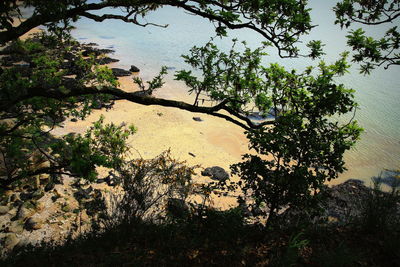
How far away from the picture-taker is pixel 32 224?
26.9ft

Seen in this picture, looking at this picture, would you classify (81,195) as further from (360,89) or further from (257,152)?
(360,89)

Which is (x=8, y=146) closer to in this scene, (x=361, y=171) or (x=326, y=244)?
(x=326, y=244)

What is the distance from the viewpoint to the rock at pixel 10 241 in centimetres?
726

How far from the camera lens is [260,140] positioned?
4855 millimetres

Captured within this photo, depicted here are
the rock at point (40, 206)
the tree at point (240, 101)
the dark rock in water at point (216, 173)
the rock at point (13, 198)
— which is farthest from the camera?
the dark rock in water at point (216, 173)

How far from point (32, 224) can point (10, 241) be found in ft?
2.60

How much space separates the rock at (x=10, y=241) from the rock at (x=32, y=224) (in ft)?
1.59

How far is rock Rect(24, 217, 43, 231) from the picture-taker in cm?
816

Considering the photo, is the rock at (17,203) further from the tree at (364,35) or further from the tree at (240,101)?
the tree at (364,35)

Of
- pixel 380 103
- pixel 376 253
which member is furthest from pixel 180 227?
pixel 380 103

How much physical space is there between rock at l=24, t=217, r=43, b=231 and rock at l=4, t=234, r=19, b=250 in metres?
0.48

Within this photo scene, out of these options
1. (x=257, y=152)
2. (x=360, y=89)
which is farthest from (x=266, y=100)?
(x=360, y=89)

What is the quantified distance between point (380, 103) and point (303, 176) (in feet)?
121

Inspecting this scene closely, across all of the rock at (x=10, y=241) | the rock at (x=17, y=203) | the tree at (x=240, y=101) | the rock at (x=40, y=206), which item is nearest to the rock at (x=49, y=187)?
the rock at (x=40, y=206)
